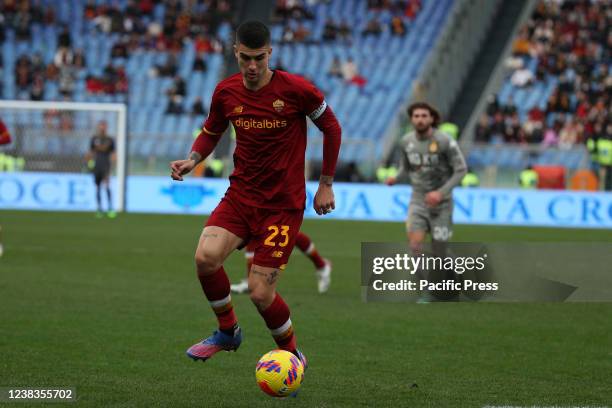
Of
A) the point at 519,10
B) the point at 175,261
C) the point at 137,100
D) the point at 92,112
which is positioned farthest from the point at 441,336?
the point at 519,10

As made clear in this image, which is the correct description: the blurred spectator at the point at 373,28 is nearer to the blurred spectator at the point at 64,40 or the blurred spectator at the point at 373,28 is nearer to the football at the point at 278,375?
the blurred spectator at the point at 64,40

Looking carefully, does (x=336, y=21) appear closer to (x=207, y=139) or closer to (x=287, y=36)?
(x=287, y=36)

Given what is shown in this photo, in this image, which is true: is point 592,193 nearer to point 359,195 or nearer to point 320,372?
point 359,195

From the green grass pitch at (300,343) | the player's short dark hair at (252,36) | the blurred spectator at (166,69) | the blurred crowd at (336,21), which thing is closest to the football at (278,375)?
the green grass pitch at (300,343)

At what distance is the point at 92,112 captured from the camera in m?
29.6

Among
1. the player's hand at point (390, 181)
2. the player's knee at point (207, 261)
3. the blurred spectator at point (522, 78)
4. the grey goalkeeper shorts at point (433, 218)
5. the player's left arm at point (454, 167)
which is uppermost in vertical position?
the player's knee at point (207, 261)

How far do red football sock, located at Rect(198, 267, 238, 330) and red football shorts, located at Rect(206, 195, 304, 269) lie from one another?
259mm

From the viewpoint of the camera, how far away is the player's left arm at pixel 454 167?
37.5ft

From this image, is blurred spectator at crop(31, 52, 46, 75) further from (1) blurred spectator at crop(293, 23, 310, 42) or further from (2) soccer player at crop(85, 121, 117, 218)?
(2) soccer player at crop(85, 121, 117, 218)

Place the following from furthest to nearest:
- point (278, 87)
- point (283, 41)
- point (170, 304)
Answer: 1. point (283, 41)
2. point (170, 304)
3. point (278, 87)

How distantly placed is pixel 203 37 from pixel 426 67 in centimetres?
734

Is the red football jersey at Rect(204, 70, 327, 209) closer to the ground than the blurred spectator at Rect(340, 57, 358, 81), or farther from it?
farther from it

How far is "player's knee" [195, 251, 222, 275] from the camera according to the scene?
6.59 meters

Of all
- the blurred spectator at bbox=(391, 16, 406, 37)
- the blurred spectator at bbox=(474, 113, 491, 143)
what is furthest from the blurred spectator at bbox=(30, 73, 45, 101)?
the blurred spectator at bbox=(474, 113, 491, 143)
